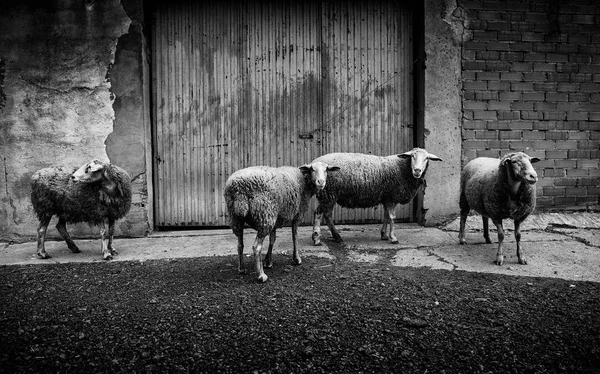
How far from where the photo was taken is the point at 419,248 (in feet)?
17.5

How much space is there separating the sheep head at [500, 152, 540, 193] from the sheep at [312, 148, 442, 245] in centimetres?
118

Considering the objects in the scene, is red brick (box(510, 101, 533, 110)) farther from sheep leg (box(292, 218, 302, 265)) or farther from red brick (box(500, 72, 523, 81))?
sheep leg (box(292, 218, 302, 265))

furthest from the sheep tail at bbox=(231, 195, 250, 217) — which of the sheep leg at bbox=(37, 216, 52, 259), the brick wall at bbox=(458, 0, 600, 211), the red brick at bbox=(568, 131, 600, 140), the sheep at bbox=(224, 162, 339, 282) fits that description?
the red brick at bbox=(568, 131, 600, 140)

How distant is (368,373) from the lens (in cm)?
242

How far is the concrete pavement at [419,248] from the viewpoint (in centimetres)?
457

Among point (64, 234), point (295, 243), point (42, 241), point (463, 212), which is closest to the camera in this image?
point (295, 243)

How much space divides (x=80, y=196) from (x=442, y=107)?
5.22 meters

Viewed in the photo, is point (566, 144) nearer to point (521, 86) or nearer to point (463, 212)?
point (521, 86)

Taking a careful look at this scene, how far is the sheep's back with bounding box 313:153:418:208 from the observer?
18.3ft

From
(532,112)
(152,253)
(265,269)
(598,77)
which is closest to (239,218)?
(265,269)

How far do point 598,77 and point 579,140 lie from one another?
103 cm

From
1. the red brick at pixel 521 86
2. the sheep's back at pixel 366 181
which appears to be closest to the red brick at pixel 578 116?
the red brick at pixel 521 86

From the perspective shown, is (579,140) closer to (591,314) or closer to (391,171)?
(391,171)

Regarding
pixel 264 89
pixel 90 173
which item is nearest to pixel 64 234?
pixel 90 173
